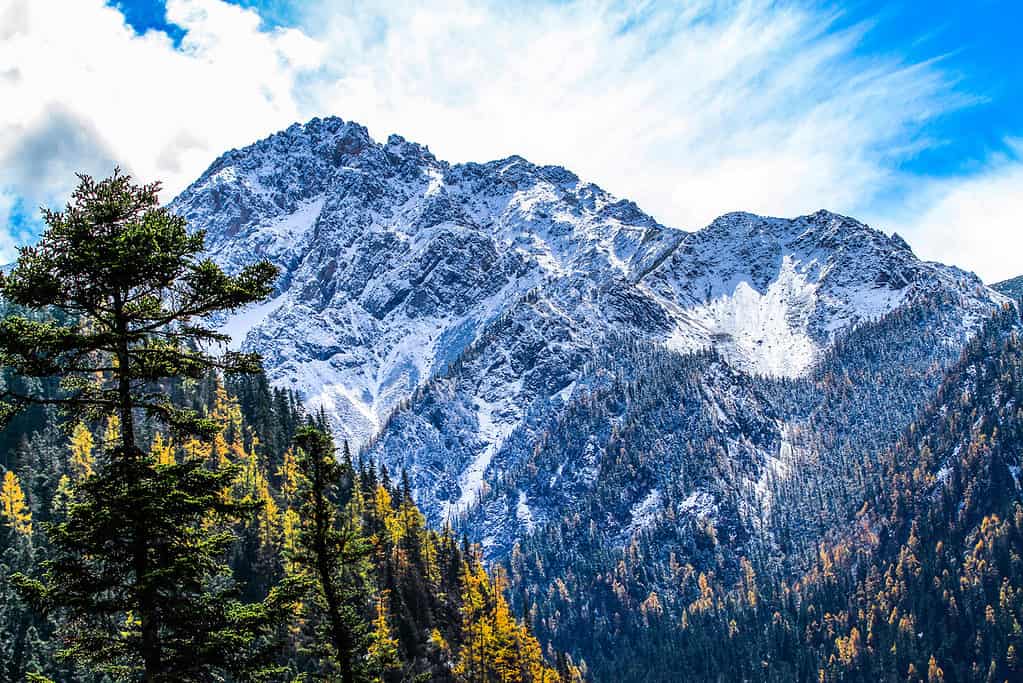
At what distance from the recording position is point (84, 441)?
357 ft

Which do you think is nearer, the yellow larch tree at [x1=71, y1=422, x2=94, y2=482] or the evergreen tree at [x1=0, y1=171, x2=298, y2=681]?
the evergreen tree at [x1=0, y1=171, x2=298, y2=681]

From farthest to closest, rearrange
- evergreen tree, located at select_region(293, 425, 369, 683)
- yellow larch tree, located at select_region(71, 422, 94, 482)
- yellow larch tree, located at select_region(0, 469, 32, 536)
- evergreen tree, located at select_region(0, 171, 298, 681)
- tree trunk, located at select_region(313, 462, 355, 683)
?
yellow larch tree, located at select_region(71, 422, 94, 482), yellow larch tree, located at select_region(0, 469, 32, 536), evergreen tree, located at select_region(293, 425, 369, 683), tree trunk, located at select_region(313, 462, 355, 683), evergreen tree, located at select_region(0, 171, 298, 681)

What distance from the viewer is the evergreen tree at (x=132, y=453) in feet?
54.4

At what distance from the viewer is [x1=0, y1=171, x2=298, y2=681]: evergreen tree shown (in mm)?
16578

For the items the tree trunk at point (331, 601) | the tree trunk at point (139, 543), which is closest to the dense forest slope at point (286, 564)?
the tree trunk at point (331, 601)

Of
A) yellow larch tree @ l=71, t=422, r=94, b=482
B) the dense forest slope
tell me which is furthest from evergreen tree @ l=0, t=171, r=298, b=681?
yellow larch tree @ l=71, t=422, r=94, b=482

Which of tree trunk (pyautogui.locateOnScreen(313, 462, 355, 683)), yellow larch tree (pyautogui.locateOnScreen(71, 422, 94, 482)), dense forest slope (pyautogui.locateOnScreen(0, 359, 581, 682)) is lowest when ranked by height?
tree trunk (pyautogui.locateOnScreen(313, 462, 355, 683))

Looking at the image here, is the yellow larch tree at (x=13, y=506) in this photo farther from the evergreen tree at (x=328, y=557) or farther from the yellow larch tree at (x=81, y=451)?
the evergreen tree at (x=328, y=557)

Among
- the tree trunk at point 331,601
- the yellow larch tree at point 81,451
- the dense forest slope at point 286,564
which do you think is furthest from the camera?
the yellow larch tree at point 81,451

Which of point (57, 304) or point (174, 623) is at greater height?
point (57, 304)

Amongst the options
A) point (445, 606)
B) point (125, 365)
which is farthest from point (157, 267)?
point (445, 606)

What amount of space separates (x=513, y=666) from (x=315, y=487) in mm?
50721

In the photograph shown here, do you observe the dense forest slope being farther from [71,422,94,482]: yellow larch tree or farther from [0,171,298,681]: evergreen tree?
[0,171,298,681]: evergreen tree

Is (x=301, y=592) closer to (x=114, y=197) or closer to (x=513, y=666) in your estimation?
(x=114, y=197)
